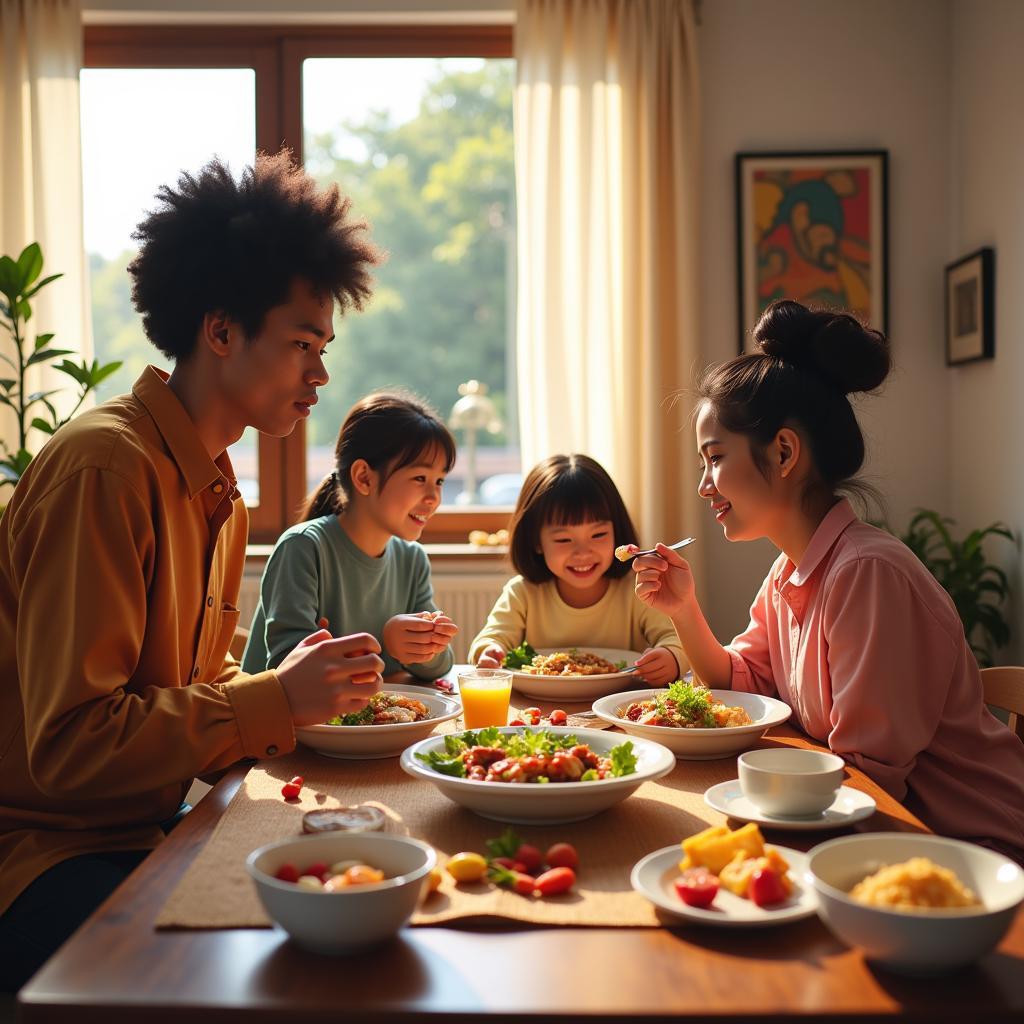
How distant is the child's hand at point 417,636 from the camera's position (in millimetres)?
2010

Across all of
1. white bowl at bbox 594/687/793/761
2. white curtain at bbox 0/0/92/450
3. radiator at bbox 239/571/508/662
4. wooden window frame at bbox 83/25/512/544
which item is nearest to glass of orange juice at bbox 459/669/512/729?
white bowl at bbox 594/687/793/761

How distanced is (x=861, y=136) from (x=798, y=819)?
3.44 meters

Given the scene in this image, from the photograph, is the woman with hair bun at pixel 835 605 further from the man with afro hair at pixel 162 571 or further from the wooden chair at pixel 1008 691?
the man with afro hair at pixel 162 571

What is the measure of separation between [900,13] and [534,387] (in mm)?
1924

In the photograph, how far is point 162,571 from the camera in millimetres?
1548

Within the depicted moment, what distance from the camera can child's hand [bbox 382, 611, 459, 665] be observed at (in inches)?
79.1

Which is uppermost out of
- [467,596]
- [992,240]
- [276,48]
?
[276,48]

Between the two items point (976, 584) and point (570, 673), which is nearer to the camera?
point (570, 673)

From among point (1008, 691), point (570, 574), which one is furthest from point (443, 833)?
point (570, 574)

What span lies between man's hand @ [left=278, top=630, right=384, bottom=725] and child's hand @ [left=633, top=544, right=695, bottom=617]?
2.51 feet

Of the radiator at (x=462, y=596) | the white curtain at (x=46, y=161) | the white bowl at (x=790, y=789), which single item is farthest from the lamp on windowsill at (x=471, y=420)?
the white bowl at (x=790, y=789)

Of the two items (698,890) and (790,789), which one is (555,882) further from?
(790,789)

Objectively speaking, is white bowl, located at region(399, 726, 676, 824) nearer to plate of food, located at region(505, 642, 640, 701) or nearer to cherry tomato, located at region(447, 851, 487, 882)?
cherry tomato, located at region(447, 851, 487, 882)

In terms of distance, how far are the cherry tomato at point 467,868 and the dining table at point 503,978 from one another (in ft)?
0.28
